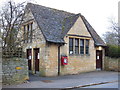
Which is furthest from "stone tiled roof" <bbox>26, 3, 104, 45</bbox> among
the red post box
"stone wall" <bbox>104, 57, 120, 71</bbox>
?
"stone wall" <bbox>104, 57, 120, 71</bbox>

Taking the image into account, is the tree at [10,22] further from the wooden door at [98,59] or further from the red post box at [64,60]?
the wooden door at [98,59]

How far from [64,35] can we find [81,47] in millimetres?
2608

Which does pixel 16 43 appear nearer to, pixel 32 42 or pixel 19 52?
pixel 19 52

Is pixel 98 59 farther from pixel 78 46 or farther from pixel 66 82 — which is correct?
pixel 66 82

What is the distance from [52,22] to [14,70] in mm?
7552

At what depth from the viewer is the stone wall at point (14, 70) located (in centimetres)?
1009

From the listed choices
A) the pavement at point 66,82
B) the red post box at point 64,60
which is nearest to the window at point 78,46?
the red post box at point 64,60

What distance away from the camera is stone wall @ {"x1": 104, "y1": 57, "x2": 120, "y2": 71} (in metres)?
17.8

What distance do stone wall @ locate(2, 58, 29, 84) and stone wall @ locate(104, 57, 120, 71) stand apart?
10.9 meters

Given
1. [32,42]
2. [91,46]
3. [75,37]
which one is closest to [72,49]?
[75,37]

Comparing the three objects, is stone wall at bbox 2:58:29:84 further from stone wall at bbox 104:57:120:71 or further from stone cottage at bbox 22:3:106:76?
stone wall at bbox 104:57:120:71

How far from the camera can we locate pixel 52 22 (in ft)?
54.1

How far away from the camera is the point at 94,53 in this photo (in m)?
18.0

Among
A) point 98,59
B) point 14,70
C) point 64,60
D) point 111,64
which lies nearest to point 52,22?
point 64,60
